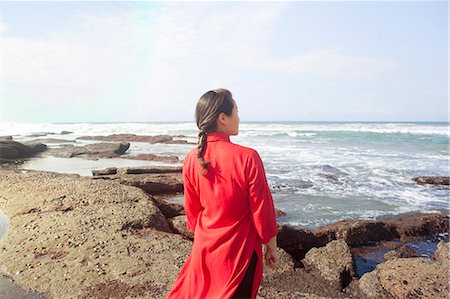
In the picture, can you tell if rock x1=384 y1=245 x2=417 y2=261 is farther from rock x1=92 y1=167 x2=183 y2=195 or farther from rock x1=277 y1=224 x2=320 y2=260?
rock x1=92 y1=167 x2=183 y2=195

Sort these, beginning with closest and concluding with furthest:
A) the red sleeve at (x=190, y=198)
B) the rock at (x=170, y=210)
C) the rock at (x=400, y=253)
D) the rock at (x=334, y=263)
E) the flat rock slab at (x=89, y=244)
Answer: the red sleeve at (x=190, y=198)
the flat rock slab at (x=89, y=244)
the rock at (x=334, y=263)
the rock at (x=400, y=253)
the rock at (x=170, y=210)

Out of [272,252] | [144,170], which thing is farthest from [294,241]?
[144,170]

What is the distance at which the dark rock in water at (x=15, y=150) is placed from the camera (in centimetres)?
1603

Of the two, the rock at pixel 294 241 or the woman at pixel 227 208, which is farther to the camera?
the rock at pixel 294 241

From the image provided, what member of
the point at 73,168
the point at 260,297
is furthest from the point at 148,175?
the point at 260,297

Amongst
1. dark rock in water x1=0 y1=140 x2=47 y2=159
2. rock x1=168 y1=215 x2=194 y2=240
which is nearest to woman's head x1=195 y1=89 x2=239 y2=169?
rock x1=168 y1=215 x2=194 y2=240

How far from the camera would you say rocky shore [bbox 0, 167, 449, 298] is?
3508 millimetres

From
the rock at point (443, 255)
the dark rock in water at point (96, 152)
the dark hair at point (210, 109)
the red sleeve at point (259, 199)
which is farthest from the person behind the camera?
the dark rock in water at point (96, 152)

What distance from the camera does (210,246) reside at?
1.85 meters

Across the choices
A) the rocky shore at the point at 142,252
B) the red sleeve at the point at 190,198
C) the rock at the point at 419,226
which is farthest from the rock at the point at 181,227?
the rock at the point at 419,226

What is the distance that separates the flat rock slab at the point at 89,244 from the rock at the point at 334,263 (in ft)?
5.23

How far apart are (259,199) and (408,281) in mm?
2901

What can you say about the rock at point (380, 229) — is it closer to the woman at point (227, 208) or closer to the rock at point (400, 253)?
the rock at point (400, 253)

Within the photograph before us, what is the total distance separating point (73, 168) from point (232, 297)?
13.0 meters
